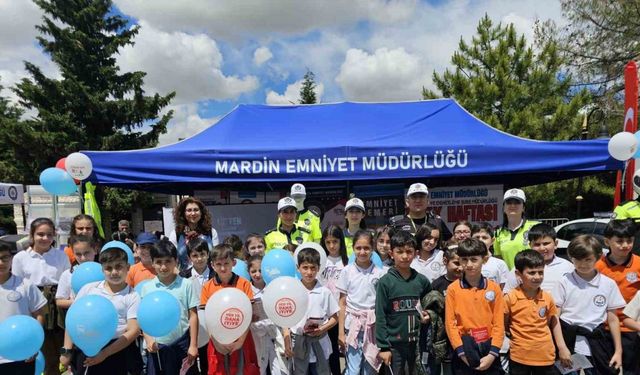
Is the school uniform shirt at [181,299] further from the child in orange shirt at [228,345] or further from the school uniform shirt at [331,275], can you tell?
the school uniform shirt at [331,275]

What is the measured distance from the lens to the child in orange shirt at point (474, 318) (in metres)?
2.71

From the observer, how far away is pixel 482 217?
6742mm

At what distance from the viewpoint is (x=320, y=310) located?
310 centimetres

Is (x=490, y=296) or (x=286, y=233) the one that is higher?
(x=286, y=233)

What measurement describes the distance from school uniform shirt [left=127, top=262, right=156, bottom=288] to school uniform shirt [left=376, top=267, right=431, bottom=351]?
6.54 feet

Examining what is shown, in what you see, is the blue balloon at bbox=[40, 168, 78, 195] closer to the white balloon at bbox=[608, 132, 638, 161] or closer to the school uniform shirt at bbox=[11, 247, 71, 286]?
the school uniform shirt at bbox=[11, 247, 71, 286]

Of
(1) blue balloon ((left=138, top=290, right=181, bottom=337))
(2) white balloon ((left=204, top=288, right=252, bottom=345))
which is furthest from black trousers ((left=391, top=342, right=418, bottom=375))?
(1) blue balloon ((left=138, top=290, right=181, bottom=337))

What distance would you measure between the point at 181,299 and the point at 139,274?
0.97m

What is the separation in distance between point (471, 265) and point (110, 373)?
252 centimetres

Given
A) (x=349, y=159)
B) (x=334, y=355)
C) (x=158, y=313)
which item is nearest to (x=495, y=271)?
(x=334, y=355)

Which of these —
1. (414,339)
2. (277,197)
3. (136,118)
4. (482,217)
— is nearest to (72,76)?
(136,118)

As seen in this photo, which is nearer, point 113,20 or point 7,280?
point 7,280

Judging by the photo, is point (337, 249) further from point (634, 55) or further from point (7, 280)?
point (634, 55)

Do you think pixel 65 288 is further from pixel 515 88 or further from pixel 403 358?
pixel 515 88
